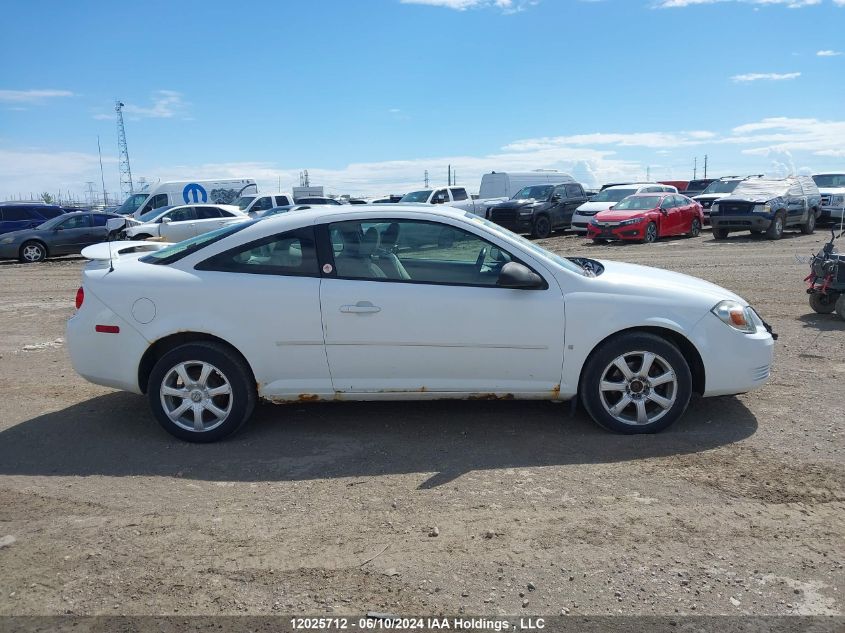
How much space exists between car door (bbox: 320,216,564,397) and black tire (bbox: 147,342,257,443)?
0.62 meters

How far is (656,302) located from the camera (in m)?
4.89

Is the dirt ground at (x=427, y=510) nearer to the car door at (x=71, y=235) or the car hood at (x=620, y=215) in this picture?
the car hood at (x=620, y=215)

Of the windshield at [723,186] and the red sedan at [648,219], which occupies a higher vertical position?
the windshield at [723,186]

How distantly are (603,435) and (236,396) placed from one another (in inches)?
99.5

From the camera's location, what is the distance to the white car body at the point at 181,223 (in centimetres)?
2008

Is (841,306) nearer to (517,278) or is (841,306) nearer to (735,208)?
(517,278)

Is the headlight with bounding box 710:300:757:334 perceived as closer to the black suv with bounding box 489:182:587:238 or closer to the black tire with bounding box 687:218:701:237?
the black tire with bounding box 687:218:701:237

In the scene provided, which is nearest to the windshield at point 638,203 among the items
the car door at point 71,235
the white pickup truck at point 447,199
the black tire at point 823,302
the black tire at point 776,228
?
the black tire at point 776,228

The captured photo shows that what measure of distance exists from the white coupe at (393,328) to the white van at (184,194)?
946 inches

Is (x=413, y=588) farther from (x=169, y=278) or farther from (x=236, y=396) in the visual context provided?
(x=169, y=278)

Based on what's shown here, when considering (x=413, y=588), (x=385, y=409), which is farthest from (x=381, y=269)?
(x=413, y=588)

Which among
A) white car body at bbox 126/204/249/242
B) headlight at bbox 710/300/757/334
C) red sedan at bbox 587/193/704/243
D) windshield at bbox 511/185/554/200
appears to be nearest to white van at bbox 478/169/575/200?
windshield at bbox 511/185/554/200

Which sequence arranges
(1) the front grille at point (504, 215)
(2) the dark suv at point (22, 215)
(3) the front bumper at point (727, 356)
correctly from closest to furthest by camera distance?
(3) the front bumper at point (727, 356) < (2) the dark suv at point (22, 215) < (1) the front grille at point (504, 215)

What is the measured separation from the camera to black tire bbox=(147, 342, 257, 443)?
484 centimetres
